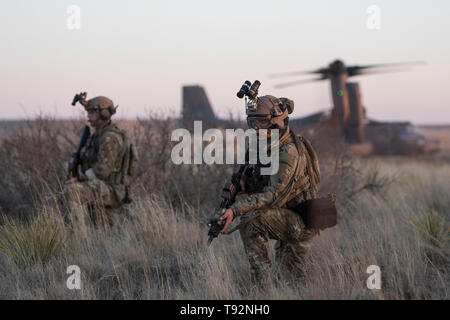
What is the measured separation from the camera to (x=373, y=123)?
21891 millimetres

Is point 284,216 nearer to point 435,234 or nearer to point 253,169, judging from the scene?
point 253,169

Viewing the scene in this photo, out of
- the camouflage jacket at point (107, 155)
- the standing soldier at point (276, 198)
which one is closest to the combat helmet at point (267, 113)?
the standing soldier at point (276, 198)

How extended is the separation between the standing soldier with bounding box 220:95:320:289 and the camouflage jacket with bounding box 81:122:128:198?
8.12 ft

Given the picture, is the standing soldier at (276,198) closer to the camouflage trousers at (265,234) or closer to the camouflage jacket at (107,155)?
the camouflage trousers at (265,234)

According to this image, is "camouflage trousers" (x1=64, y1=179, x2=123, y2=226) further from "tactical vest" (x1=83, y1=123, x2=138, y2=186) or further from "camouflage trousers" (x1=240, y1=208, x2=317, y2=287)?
"camouflage trousers" (x1=240, y1=208, x2=317, y2=287)

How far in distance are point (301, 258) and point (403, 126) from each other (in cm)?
2120

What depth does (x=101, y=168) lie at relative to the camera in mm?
6691

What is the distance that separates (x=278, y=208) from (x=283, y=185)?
0.28m

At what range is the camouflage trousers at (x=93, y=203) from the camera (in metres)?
6.56

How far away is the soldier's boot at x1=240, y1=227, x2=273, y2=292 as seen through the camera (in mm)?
4566

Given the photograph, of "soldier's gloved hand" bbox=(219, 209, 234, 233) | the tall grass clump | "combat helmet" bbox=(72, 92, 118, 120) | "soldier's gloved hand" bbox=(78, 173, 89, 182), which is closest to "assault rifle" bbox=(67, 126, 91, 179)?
"soldier's gloved hand" bbox=(78, 173, 89, 182)

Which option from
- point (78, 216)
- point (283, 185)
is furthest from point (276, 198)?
point (78, 216)
